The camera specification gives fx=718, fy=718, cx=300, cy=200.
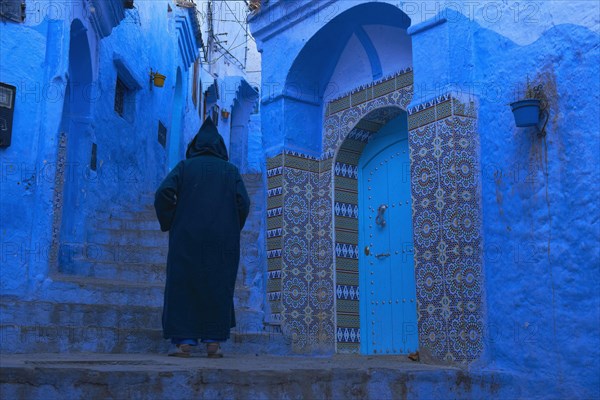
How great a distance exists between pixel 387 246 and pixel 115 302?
254cm

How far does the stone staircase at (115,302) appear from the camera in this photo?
494 centimetres

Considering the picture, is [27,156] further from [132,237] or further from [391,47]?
[391,47]

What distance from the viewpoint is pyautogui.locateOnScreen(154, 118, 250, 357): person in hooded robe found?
15.3 ft

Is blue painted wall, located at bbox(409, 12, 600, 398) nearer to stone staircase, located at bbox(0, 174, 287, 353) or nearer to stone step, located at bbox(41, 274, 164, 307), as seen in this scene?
stone staircase, located at bbox(0, 174, 287, 353)

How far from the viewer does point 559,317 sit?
4.87 meters

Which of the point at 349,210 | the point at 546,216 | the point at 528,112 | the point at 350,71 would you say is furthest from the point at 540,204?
the point at 350,71

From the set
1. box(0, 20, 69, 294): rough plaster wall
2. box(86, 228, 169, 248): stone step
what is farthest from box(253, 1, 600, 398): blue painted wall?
box(86, 228, 169, 248): stone step

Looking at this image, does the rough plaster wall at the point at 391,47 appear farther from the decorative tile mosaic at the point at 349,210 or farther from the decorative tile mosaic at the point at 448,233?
the decorative tile mosaic at the point at 448,233

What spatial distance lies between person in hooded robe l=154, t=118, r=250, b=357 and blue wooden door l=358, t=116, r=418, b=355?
2.09m

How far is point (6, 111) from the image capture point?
20.4 ft

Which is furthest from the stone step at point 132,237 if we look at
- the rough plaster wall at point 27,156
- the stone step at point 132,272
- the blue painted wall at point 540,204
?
the blue painted wall at point 540,204

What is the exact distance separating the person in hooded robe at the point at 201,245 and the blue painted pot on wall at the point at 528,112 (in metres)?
2.06

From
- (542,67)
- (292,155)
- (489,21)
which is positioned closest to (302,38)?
(292,155)

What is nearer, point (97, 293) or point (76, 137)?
point (97, 293)
